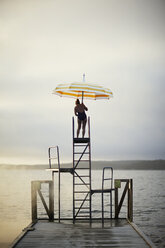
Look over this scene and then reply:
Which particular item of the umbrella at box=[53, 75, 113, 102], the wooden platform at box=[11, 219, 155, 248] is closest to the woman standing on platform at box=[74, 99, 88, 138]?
the umbrella at box=[53, 75, 113, 102]

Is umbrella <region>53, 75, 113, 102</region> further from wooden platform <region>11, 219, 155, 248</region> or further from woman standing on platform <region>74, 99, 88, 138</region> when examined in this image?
wooden platform <region>11, 219, 155, 248</region>

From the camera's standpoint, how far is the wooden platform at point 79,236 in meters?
8.69

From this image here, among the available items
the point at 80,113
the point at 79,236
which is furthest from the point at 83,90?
the point at 79,236

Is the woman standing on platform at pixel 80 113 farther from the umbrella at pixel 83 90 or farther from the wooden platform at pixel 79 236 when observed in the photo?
the wooden platform at pixel 79 236

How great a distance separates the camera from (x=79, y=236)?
970 centimetres

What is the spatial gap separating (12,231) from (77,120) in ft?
50.4

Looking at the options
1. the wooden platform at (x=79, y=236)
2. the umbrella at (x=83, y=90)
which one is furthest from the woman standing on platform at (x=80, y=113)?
the wooden platform at (x=79, y=236)

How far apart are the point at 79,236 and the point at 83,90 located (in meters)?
4.95

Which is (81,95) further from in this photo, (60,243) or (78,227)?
(60,243)

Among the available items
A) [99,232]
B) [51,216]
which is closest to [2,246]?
[51,216]

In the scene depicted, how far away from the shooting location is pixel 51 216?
1327 centimetres

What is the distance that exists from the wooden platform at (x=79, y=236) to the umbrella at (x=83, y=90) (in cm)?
477

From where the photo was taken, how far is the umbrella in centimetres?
1181

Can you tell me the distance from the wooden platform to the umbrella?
477 cm
